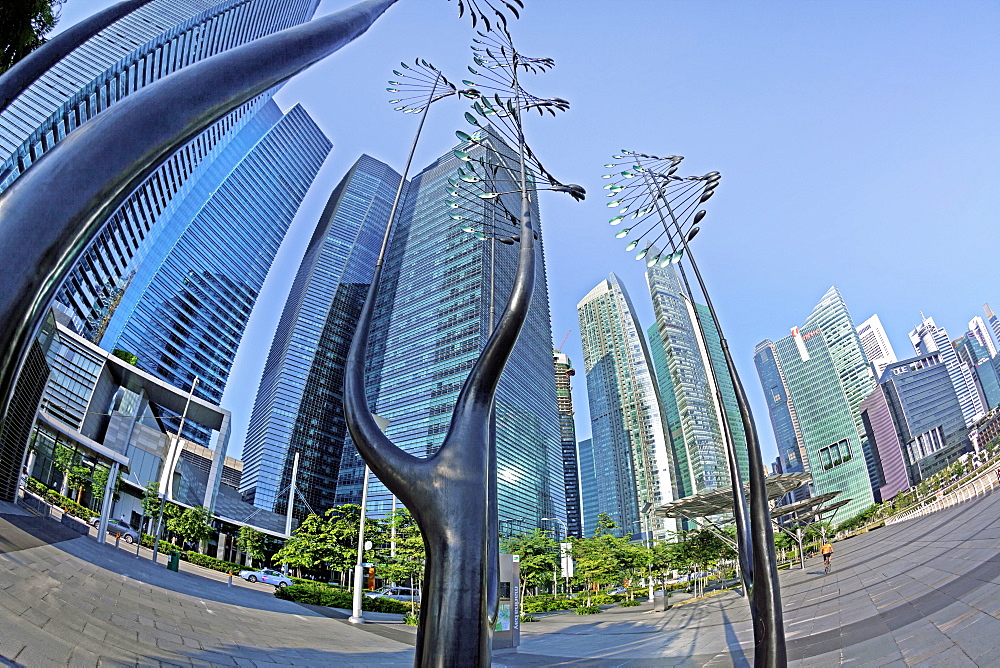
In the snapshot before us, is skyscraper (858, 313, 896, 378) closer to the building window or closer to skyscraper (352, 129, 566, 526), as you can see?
the building window

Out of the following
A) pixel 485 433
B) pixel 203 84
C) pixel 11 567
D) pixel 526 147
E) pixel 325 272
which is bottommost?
pixel 11 567

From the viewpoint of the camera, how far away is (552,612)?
29.7 metres

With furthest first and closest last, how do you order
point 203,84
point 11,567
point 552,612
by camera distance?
point 552,612 < point 11,567 < point 203,84

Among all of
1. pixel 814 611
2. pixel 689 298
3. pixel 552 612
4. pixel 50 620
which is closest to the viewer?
pixel 50 620

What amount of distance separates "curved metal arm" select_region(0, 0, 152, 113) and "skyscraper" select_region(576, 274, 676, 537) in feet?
408

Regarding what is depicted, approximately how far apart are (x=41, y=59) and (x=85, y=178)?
2145 mm

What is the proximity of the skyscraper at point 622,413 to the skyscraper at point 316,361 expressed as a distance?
240 ft

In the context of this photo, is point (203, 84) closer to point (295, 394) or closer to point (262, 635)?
point (262, 635)

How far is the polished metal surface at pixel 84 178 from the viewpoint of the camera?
203 cm

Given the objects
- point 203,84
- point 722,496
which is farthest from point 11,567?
point 722,496

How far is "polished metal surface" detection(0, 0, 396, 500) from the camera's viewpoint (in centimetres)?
203

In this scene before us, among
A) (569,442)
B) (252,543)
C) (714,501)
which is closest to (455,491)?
(714,501)

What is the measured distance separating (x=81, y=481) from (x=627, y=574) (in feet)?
120

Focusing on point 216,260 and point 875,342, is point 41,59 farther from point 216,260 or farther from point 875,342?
point 875,342
